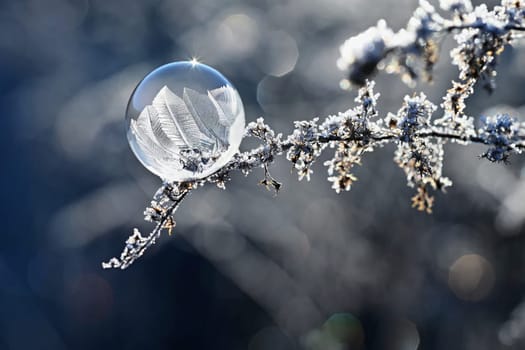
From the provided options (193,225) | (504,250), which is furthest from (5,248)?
(504,250)

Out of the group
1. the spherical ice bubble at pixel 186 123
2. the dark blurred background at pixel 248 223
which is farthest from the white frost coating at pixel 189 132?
the dark blurred background at pixel 248 223

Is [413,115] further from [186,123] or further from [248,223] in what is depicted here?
[248,223]

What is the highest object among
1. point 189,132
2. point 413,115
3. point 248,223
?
point 248,223

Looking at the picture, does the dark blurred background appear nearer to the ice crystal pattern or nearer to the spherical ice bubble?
the ice crystal pattern

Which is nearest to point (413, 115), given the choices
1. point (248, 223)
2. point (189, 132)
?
point (189, 132)

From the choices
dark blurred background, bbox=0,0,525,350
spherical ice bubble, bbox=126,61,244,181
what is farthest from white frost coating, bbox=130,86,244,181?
dark blurred background, bbox=0,0,525,350

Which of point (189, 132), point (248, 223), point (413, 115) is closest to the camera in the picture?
point (413, 115)
